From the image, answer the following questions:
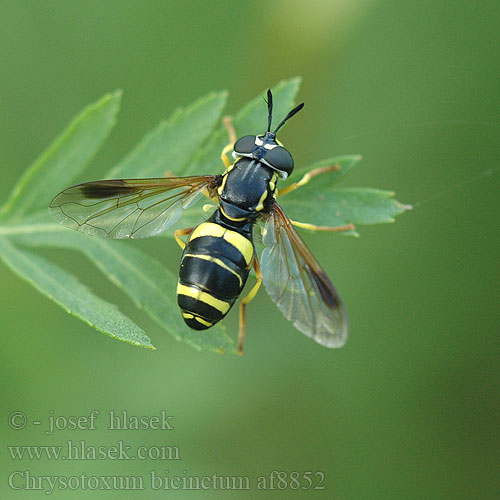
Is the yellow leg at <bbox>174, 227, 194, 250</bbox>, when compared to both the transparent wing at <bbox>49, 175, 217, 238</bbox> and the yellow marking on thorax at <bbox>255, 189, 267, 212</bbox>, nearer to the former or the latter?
the transparent wing at <bbox>49, 175, 217, 238</bbox>

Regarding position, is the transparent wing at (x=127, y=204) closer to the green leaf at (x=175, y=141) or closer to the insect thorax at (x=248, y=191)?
the green leaf at (x=175, y=141)

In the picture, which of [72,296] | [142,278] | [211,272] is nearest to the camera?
[72,296]

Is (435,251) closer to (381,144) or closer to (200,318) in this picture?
(381,144)

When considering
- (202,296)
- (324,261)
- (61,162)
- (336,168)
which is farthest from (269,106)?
(324,261)

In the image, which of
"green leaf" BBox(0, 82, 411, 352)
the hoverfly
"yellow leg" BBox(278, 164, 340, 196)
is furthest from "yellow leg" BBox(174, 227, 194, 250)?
"yellow leg" BBox(278, 164, 340, 196)

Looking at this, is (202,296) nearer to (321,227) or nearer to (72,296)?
(72,296)

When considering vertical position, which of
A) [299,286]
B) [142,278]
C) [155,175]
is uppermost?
[155,175]

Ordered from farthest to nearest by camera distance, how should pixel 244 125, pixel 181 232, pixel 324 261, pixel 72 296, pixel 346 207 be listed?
pixel 324 261 < pixel 244 125 < pixel 181 232 < pixel 346 207 < pixel 72 296
